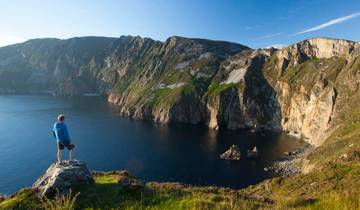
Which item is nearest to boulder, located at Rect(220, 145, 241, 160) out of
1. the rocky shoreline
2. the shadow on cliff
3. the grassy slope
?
the rocky shoreline

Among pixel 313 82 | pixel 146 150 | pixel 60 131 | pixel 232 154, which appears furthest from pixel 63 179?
pixel 313 82

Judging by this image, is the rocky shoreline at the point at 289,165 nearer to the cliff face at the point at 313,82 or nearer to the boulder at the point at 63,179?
the cliff face at the point at 313,82

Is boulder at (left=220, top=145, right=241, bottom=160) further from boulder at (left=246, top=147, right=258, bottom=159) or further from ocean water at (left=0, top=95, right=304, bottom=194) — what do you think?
boulder at (left=246, top=147, right=258, bottom=159)

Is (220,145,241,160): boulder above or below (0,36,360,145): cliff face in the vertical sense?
below

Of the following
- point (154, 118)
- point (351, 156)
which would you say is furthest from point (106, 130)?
point (351, 156)

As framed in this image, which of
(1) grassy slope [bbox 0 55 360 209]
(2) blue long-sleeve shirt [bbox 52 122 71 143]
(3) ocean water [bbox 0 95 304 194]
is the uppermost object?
(2) blue long-sleeve shirt [bbox 52 122 71 143]

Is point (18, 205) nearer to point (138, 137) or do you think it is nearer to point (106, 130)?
point (138, 137)
